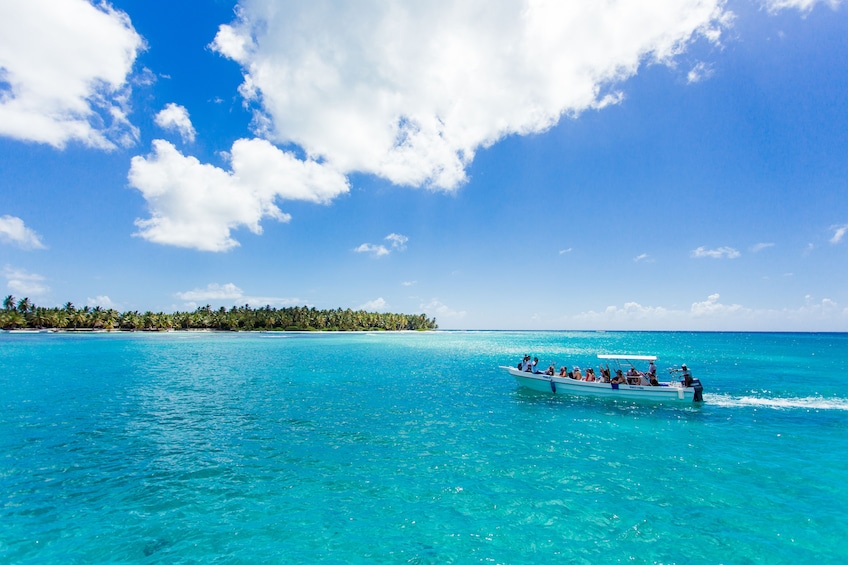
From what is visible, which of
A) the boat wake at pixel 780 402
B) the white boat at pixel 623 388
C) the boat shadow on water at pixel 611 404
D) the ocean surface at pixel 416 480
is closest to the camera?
the ocean surface at pixel 416 480

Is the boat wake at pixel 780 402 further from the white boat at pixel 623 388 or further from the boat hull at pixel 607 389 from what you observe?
the boat hull at pixel 607 389

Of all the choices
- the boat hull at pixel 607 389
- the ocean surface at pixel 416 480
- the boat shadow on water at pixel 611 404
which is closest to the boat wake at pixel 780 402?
the ocean surface at pixel 416 480

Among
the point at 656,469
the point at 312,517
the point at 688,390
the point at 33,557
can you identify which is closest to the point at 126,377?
the point at 33,557

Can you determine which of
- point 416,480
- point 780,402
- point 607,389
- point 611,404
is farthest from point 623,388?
point 416,480

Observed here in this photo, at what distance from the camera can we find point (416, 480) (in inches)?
656

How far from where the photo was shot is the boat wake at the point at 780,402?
32781 mm

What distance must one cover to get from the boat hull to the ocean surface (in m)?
1.37

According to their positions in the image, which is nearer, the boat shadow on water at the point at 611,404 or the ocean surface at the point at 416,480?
the ocean surface at the point at 416,480

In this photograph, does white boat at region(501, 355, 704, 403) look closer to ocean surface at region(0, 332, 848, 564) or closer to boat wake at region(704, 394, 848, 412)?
ocean surface at region(0, 332, 848, 564)

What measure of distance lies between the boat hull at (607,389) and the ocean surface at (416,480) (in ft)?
4.51

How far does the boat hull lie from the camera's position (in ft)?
107

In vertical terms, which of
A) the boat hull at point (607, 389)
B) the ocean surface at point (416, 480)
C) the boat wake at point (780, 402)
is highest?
the boat hull at point (607, 389)

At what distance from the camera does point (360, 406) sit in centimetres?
3097

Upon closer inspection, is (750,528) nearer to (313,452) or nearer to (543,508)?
(543,508)
